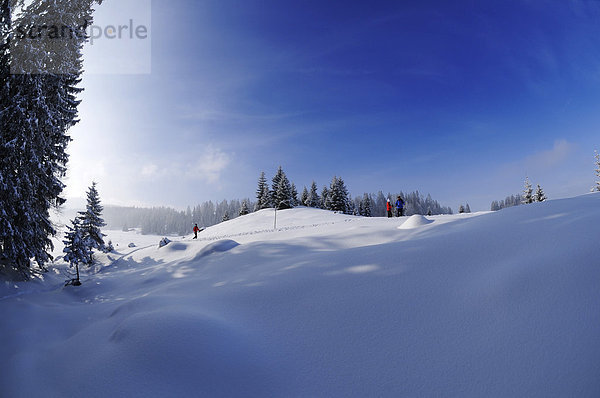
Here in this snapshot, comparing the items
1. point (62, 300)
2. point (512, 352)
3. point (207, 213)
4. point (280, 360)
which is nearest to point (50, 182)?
point (62, 300)

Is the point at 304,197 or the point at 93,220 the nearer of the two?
the point at 93,220

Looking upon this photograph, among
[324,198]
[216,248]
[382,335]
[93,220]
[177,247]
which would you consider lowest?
[177,247]

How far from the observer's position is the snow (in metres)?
2.46

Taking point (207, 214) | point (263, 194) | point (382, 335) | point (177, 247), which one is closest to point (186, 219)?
point (207, 214)

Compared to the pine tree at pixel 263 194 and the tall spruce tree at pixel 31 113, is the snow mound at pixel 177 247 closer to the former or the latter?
the tall spruce tree at pixel 31 113

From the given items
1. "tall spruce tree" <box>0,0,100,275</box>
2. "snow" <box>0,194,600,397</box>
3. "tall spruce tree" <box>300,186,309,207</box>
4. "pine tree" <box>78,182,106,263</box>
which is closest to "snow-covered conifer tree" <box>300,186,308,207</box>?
"tall spruce tree" <box>300,186,309,207</box>

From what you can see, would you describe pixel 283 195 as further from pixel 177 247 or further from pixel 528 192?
pixel 528 192

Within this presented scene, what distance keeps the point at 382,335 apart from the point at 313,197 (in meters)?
54.4

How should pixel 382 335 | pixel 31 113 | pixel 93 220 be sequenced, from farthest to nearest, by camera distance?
pixel 93 220 < pixel 31 113 < pixel 382 335

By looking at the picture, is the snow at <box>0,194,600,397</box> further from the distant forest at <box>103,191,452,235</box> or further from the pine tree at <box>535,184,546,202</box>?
the distant forest at <box>103,191,452,235</box>

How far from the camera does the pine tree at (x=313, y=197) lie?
57.1 metres

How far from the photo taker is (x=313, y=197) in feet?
188

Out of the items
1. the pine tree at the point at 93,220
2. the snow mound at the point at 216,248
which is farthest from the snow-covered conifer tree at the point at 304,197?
the snow mound at the point at 216,248

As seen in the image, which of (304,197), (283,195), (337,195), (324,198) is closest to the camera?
(283,195)
